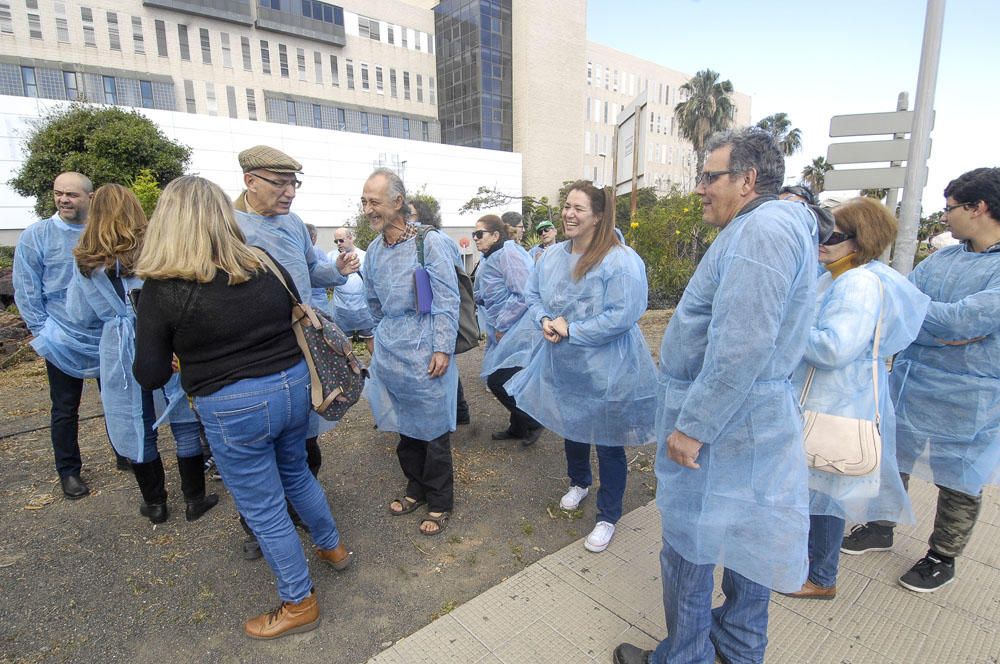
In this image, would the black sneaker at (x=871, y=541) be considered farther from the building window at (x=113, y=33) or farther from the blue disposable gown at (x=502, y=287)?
the building window at (x=113, y=33)

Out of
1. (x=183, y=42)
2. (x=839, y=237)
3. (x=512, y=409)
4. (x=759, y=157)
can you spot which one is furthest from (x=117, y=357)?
(x=183, y=42)

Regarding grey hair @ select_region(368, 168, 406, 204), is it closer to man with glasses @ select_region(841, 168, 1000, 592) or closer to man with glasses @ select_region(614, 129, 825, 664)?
man with glasses @ select_region(614, 129, 825, 664)

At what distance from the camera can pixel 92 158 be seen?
16484 millimetres

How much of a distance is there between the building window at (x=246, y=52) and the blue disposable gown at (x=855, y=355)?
43.1 meters

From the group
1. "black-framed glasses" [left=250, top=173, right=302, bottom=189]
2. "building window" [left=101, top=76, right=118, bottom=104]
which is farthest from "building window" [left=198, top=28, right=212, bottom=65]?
"black-framed glasses" [left=250, top=173, right=302, bottom=189]

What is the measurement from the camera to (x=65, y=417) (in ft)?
10.5

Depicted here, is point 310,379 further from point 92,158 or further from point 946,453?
point 92,158

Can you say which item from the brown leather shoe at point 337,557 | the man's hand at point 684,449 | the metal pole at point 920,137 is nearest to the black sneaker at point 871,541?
the man's hand at point 684,449

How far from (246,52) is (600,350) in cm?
4292

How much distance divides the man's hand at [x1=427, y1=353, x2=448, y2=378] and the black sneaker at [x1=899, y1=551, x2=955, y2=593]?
8.01 ft

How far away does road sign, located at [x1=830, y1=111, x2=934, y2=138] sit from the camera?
191 inches

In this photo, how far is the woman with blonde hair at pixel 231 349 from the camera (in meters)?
1.78

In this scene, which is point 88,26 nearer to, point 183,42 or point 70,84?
point 70,84

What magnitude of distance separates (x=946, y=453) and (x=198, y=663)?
334cm
